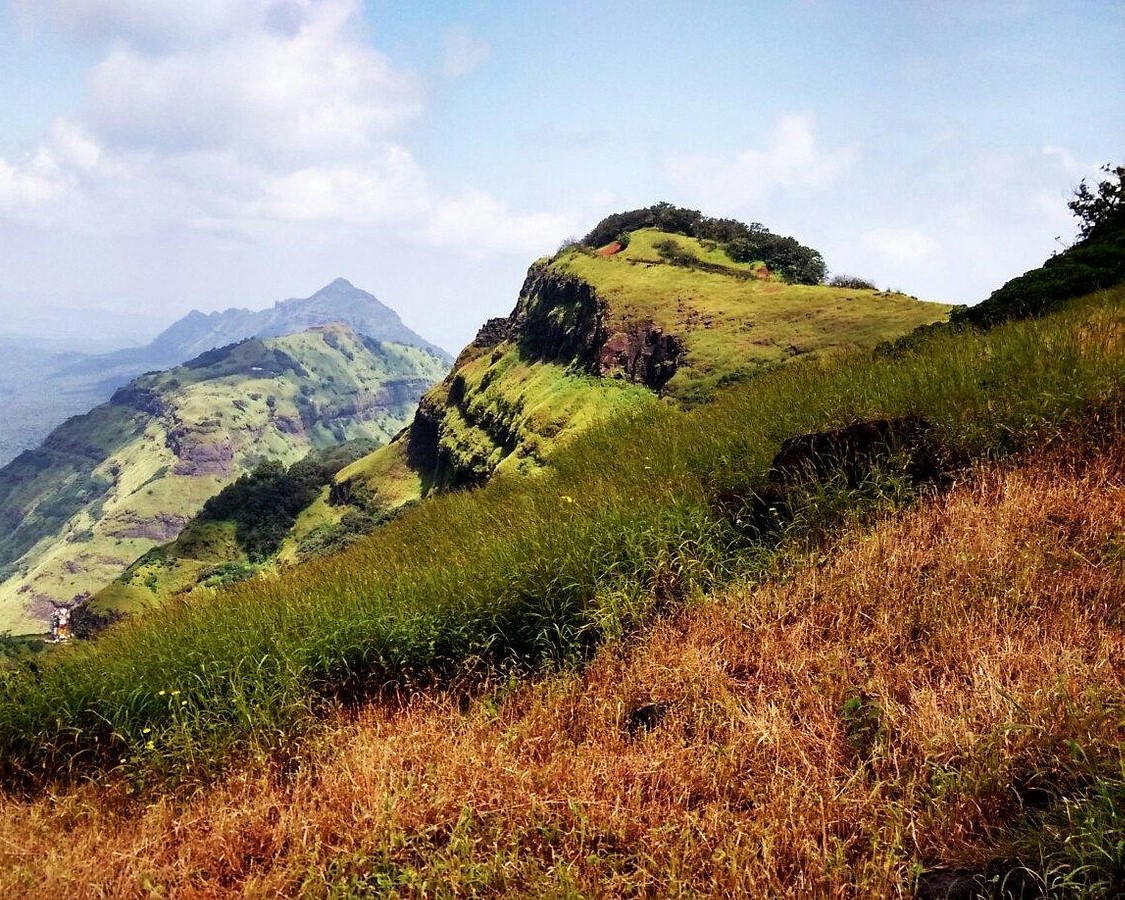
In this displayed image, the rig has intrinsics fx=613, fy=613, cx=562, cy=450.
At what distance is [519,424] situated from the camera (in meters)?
80.6

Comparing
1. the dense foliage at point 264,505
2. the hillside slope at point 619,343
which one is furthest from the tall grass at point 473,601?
the dense foliage at point 264,505

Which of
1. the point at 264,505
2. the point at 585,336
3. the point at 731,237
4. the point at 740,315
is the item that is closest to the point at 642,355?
the point at 740,315

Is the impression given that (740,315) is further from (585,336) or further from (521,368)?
→ (521,368)

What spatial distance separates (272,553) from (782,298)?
377 ft

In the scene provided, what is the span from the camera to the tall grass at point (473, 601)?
14.2ft

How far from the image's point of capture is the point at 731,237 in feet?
322

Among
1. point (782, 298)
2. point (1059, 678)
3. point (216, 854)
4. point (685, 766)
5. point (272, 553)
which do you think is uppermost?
point (782, 298)

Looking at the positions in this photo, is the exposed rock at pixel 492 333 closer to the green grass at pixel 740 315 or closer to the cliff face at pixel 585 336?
the cliff face at pixel 585 336

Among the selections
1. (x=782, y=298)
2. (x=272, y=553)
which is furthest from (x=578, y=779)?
(x=272, y=553)

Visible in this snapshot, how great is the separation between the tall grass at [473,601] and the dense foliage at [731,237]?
7862 cm

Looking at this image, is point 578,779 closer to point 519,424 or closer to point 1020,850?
point 1020,850

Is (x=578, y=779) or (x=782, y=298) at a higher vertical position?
(x=782, y=298)

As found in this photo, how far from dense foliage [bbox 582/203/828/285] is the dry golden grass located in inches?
3197

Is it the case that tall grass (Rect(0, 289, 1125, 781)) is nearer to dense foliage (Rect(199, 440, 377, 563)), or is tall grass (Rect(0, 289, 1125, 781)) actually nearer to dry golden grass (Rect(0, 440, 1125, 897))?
dry golden grass (Rect(0, 440, 1125, 897))
